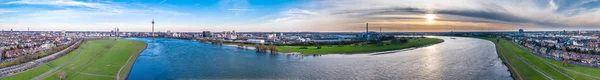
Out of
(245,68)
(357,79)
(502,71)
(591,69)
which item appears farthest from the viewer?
(245,68)

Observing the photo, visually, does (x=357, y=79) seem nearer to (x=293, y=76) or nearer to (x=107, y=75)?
(x=293, y=76)

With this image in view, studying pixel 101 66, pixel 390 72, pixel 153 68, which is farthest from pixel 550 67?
pixel 101 66

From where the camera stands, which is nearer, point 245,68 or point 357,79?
point 357,79

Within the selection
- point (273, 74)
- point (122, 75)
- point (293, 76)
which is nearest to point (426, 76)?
point (293, 76)

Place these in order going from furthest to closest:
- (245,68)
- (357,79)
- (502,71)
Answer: (245,68) → (502,71) → (357,79)

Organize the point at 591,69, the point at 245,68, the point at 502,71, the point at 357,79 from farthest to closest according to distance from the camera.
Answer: the point at 245,68 → the point at 502,71 → the point at 591,69 → the point at 357,79

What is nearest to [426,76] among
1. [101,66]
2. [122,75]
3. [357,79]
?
[357,79]

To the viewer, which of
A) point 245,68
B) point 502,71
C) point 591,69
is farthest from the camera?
point 245,68

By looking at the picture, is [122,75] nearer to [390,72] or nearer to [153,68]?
[153,68]
